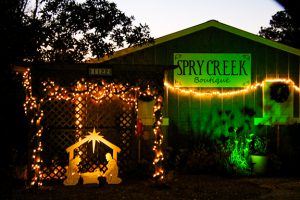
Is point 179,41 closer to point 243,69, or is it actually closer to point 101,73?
point 243,69

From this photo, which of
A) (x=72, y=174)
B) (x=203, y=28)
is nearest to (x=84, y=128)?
(x=72, y=174)

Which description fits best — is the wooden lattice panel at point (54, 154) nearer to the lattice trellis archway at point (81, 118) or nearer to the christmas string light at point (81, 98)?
the lattice trellis archway at point (81, 118)

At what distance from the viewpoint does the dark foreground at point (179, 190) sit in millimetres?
8430

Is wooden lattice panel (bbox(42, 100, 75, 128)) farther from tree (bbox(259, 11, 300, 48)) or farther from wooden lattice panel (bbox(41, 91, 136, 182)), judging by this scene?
tree (bbox(259, 11, 300, 48))

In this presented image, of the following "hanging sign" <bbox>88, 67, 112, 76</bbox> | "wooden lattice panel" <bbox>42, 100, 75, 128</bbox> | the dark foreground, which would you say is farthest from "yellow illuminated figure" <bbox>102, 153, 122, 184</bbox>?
"hanging sign" <bbox>88, 67, 112, 76</bbox>

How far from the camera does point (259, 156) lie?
1180cm

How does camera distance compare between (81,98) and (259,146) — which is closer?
(81,98)

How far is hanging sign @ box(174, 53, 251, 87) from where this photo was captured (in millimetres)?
12711

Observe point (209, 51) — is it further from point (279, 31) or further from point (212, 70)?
point (279, 31)

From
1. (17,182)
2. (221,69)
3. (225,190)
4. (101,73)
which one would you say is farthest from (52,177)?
(221,69)

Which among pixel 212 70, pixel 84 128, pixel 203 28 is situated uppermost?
pixel 203 28

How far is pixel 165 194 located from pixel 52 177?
3.25m

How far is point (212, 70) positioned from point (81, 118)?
425 cm

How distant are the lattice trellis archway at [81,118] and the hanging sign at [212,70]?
6.63 feet
